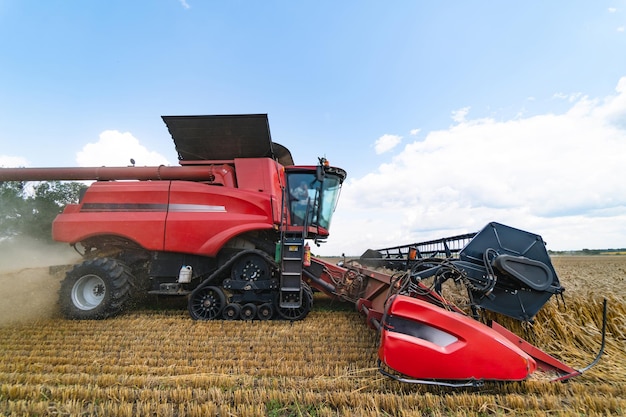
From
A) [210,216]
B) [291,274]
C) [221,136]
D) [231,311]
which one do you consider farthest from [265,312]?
[221,136]

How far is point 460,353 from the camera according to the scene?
6.14 ft

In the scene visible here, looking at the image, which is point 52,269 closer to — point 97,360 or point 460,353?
point 97,360

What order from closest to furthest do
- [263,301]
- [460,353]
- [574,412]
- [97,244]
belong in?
[574,412], [460,353], [263,301], [97,244]

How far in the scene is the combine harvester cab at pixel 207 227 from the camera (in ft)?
13.2

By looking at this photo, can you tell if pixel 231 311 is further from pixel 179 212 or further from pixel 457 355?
pixel 457 355

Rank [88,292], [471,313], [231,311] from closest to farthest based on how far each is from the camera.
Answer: [471,313], [231,311], [88,292]

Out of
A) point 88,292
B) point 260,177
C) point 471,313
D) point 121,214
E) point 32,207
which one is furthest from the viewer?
point 32,207

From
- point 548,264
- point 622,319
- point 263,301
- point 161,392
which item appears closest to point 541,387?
point 548,264

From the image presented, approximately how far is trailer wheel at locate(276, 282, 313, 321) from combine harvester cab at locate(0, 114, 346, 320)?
0.01 m

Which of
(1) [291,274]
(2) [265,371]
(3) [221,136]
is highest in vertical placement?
(3) [221,136]

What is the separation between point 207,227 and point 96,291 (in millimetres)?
1856

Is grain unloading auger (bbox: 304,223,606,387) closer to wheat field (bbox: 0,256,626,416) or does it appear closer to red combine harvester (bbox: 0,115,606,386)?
wheat field (bbox: 0,256,626,416)

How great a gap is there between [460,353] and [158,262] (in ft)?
13.5

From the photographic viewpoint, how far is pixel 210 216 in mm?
4227
